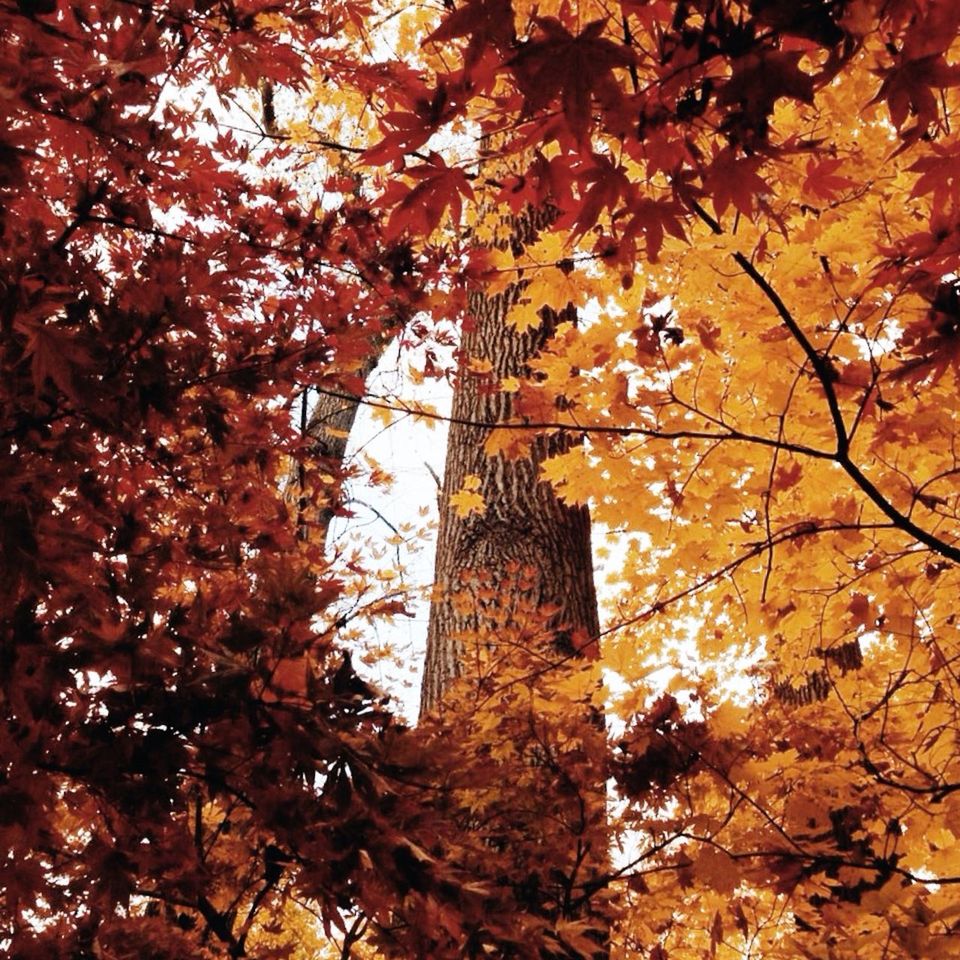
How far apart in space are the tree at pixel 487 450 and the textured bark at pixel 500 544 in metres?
0.19

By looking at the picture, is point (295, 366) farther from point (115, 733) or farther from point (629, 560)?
point (629, 560)

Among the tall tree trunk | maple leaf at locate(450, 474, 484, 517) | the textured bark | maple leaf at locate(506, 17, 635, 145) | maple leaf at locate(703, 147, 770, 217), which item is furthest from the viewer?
maple leaf at locate(450, 474, 484, 517)

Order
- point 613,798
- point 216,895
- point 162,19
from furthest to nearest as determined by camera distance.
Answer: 1. point 613,798
2. point 216,895
3. point 162,19

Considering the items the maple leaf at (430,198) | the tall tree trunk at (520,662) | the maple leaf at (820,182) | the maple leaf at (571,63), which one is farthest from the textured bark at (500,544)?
the maple leaf at (571,63)

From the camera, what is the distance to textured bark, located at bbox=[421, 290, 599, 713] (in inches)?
149

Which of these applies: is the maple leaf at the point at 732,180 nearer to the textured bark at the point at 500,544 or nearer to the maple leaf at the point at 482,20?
the maple leaf at the point at 482,20

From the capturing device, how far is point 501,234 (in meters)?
5.05

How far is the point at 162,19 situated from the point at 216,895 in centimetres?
238

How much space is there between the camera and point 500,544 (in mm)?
4043

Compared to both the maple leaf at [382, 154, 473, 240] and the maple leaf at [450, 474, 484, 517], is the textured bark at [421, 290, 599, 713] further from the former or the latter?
the maple leaf at [382, 154, 473, 240]

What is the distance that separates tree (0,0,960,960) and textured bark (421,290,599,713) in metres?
0.19

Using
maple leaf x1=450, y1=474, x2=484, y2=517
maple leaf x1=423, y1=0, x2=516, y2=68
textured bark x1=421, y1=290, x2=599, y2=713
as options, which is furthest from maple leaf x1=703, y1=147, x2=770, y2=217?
maple leaf x1=450, y1=474, x2=484, y2=517

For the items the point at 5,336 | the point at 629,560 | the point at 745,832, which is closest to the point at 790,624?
the point at 745,832

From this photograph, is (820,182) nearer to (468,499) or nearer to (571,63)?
(571,63)
